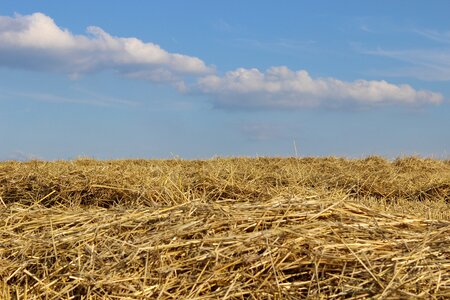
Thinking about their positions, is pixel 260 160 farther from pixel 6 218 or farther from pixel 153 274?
pixel 153 274

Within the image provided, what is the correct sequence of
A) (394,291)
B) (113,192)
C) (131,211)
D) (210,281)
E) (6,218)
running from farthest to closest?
(113,192) → (6,218) → (131,211) → (210,281) → (394,291)

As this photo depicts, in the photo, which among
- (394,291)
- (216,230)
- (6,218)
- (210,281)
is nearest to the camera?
(394,291)

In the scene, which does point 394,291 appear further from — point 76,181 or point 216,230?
point 76,181

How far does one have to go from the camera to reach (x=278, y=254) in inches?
127

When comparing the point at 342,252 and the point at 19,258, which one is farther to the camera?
the point at 19,258

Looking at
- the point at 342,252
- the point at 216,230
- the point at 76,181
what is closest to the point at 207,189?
the point at 76,181

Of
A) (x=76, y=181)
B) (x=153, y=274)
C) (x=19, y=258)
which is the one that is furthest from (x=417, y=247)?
(x=76, y=181)

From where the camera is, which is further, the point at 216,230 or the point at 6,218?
the point at 6,218

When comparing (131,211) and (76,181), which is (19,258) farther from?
(76,181)

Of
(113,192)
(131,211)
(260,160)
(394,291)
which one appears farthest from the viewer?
(260,160)

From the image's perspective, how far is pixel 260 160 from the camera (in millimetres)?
12984

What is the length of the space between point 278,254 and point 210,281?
1.31 ft

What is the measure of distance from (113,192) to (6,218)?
133 centimetres

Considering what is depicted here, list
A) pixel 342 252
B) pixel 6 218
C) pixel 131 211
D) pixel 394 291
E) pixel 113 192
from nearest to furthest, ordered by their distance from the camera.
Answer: pixel 394 291, pixel 342 252, pixel 131 211, pixel 6 218, pixel 113 192
